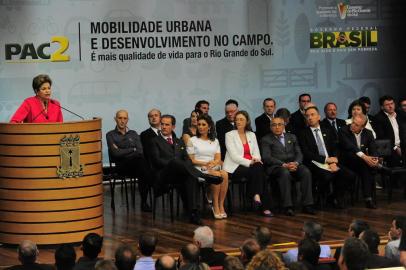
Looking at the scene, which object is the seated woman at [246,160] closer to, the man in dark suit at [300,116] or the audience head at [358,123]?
the audience head at [358,123]

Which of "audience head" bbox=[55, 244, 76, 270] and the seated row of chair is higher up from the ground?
the seated row of chair

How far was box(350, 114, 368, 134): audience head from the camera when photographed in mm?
11039

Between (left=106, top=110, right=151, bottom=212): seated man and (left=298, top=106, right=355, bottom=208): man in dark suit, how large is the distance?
→ 6.09 ft

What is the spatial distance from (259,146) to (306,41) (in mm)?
3172

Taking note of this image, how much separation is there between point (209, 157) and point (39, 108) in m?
2.43

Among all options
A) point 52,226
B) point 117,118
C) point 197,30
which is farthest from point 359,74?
point 52,226

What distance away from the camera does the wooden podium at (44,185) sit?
27.8 ft

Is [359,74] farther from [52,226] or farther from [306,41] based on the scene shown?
[52,226]

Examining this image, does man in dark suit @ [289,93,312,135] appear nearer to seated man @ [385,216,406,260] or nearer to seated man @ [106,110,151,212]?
seated man @ [106,110,151,212]

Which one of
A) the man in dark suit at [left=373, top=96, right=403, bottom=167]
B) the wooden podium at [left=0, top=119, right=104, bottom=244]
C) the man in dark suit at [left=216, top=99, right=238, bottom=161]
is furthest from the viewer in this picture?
the man in dark suit at [left=373, top=96, right=403, bottom=167]

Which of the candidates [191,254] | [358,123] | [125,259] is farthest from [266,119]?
[125,259]

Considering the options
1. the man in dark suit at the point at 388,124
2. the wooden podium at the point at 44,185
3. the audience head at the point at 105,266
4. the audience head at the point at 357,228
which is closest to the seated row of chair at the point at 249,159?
the man in dark suit at the point at 388,124

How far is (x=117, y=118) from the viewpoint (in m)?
11.2

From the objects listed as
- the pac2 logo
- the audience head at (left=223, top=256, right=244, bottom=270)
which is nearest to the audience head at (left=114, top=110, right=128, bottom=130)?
the pac2 logo
